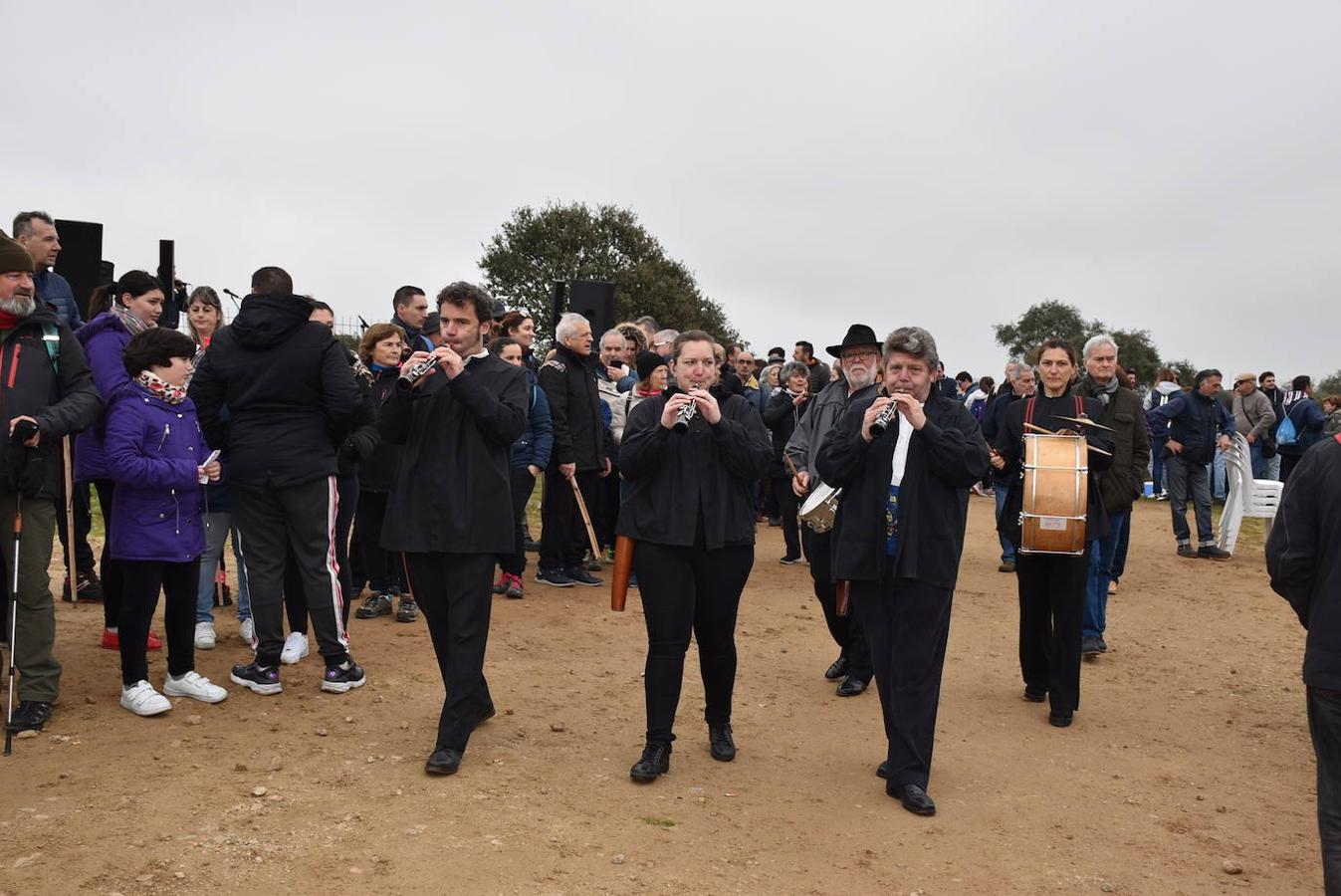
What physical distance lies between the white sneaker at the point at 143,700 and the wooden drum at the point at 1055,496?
4.73 meters

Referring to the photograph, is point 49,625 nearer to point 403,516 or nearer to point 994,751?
point 403,516

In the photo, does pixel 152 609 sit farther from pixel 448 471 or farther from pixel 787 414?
pixel 787 414

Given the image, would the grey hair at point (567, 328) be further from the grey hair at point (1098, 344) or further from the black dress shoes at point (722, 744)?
the black dress shoes at point (722, 744)

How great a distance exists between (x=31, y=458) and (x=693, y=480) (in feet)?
10.3

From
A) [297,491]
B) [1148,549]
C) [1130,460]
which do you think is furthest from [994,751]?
[1148,549]

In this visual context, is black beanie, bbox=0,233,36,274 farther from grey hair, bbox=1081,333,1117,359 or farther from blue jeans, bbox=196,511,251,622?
grey hair, bbox=1081,333,1117,359

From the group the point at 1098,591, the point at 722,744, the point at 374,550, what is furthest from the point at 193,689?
the point at 1098,591

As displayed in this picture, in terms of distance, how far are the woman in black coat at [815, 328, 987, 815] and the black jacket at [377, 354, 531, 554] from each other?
152 cm

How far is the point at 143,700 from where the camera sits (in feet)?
18.5

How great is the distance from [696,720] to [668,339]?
15.9 feet

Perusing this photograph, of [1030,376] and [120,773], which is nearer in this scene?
[120,773]

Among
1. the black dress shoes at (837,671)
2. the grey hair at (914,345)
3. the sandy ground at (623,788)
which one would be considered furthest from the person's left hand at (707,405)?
the black dress shoes at (837,671)

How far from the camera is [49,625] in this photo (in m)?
5.53

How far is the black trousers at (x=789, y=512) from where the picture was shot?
36.7 feet
